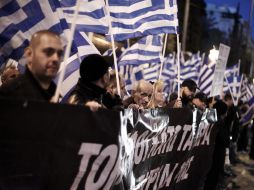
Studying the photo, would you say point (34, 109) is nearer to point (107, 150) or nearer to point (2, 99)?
point (2, 99)

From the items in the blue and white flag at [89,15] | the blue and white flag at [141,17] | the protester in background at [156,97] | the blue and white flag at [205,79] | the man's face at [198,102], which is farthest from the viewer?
the blue and white flag at [205,79]

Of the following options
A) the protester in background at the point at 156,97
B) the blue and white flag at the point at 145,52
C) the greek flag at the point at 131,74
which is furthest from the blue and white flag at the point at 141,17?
the greek flag at the point at 131,74

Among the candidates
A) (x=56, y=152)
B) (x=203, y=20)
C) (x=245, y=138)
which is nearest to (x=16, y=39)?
(x=56, y=152)

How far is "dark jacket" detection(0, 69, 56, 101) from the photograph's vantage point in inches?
142

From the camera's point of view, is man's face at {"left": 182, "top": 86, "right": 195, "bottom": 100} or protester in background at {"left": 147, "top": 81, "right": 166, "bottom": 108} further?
man's face at {"left": 182, "top": 86, "right": 195, "bottom": 100}

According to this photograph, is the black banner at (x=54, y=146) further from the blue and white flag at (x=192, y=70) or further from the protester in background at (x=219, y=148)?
the blue and white flag at (x=192, y=70)

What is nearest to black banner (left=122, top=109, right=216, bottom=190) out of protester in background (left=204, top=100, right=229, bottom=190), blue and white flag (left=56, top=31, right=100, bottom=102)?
blue and white flag (left=56, top=31, right=100, bottom=102)

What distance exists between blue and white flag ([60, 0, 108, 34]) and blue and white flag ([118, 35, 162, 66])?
3392mm

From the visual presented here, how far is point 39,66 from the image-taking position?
3711 mm

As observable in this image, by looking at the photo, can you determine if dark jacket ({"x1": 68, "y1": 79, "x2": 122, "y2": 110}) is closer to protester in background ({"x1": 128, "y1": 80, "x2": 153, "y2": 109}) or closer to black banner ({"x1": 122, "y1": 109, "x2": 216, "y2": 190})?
black banner ({"x1": 122, "y1": 109, "x2": 216, "y2": 190})

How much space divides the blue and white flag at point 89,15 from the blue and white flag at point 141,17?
470 mm

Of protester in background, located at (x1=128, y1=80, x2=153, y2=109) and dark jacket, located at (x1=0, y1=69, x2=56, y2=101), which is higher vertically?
dark jacket, located at (x1=0, y1=69, x2=56, y2=101)

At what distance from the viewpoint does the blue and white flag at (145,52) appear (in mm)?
10044

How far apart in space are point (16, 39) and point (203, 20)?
7479 cm
